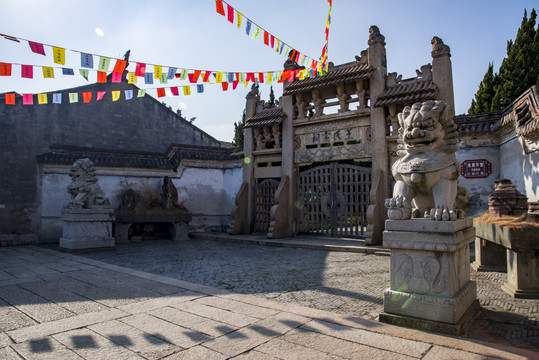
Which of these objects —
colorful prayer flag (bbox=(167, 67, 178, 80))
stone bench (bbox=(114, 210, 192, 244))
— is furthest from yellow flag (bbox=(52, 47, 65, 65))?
stone bench (bbox=(114, 210, 192, 244))

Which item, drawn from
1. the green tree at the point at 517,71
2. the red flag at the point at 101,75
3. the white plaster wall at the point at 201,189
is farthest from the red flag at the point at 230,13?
the green tree at the point at 517,71

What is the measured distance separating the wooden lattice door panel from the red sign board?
5392mm

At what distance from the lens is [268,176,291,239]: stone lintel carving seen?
9938mm

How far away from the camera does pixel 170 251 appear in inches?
334

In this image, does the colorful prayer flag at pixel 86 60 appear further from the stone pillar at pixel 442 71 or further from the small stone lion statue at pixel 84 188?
the stone pillar at pixel 442 71

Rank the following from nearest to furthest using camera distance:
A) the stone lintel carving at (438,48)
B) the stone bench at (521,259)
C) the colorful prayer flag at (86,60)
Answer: the stone bench at (521,259), the colorful prayer flag at (86,60), the stone lintel carving at (438,48)

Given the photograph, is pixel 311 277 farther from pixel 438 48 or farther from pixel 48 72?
pixel 438 48

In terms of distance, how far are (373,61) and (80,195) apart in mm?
8470

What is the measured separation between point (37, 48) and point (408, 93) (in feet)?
26.2

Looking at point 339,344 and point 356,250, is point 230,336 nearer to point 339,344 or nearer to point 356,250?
point 339,344

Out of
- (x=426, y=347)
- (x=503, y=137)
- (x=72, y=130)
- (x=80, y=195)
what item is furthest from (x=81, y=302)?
(x=72, y=130)

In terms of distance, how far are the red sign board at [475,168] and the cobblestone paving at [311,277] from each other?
3.89m

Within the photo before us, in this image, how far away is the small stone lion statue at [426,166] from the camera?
3.49 metres

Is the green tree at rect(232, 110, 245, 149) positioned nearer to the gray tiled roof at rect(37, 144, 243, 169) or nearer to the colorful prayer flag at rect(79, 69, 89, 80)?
the gray tiled roof at rect(37, 144, 243, 169)
